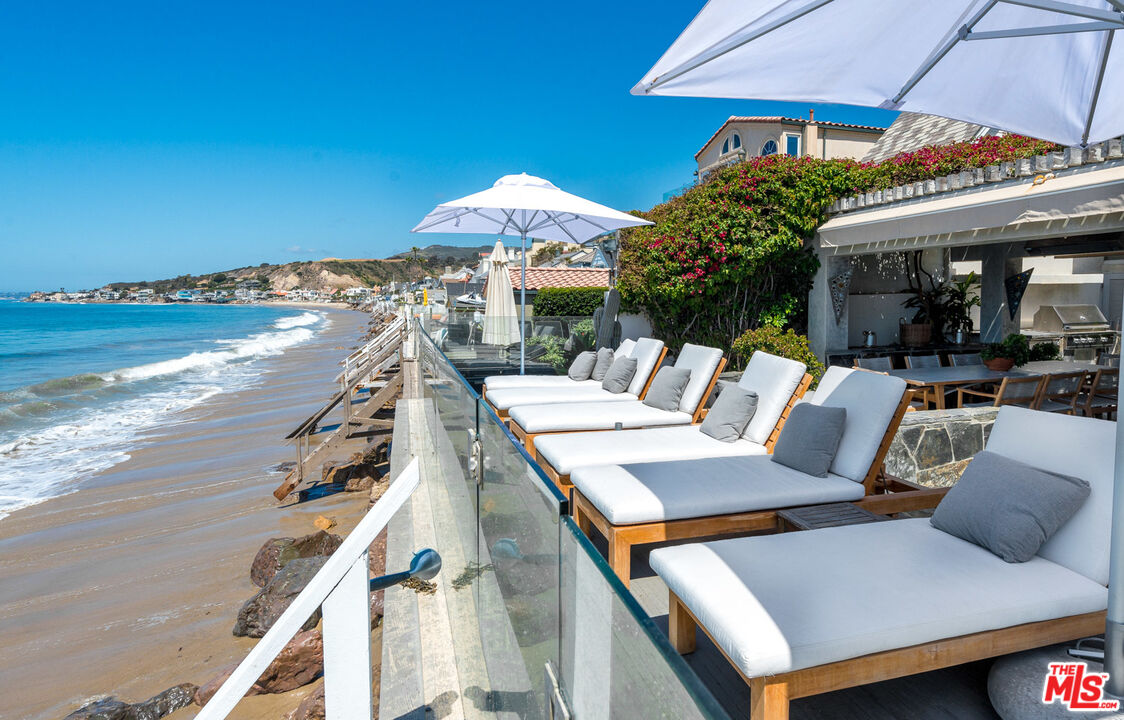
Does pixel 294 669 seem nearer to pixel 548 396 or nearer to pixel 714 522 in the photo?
pixel 714 522

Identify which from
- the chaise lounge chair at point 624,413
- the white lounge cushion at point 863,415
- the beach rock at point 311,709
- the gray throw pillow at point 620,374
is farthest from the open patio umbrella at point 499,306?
the white lounge cushion at point 863,415

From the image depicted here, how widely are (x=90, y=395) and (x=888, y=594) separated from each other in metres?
22.5

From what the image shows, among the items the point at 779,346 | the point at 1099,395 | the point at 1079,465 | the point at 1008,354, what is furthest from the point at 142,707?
the point at 1099,395

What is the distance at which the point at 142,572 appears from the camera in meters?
6.12

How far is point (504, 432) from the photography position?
209cm

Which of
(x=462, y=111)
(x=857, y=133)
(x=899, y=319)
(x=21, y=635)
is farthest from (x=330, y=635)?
(x=462, y=111)

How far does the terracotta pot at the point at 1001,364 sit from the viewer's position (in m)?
6.68

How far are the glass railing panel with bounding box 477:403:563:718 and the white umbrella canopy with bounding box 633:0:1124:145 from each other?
154 cm

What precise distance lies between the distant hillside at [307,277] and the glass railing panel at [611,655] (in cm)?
12869

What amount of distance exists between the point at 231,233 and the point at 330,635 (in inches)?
3366

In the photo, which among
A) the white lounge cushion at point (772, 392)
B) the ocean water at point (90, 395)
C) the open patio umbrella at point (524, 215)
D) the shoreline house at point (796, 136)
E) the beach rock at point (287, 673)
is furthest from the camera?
the shoreline house at point (796, 136)

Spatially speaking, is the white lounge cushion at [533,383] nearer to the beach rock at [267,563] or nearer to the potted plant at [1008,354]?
the beach rock at [267,563]

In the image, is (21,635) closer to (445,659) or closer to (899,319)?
(445,659)

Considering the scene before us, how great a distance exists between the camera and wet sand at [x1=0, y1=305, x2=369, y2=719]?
445 centimetres
